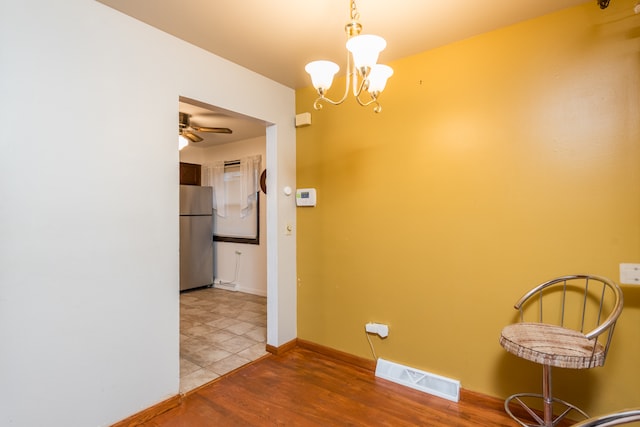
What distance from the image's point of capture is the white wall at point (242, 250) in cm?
484

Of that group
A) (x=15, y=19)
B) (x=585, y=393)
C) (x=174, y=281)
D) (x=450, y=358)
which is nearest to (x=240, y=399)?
(x=174, y=281)

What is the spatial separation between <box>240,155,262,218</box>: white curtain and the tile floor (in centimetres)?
145

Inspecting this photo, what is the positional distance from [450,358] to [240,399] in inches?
58.3

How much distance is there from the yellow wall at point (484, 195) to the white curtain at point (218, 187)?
2903 millimetres

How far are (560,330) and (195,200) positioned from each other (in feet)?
15.9

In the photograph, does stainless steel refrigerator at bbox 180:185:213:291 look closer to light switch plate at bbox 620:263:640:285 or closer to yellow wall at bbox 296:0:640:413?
yellow wall at bbox 296:0:640:413

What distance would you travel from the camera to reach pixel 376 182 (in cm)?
250

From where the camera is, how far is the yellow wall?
→ 171 cm

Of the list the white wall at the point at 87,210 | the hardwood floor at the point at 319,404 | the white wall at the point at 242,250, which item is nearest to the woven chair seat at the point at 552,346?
the hardwood floor at the point at 319,404

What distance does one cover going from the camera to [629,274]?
1667mm

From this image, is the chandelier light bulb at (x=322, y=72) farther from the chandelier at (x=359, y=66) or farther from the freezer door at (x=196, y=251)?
the freezer door at (x=196, y=251)

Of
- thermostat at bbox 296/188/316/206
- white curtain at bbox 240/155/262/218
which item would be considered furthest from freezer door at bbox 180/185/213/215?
thermostat at bbox 296/188/316/206

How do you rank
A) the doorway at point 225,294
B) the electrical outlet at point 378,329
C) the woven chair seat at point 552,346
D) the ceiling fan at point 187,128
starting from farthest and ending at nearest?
the ceiling fan at point 187,128 → the doorway at point 225,294 → the electrical outlet at point 378,329 → the woven chair seat at point 552,346

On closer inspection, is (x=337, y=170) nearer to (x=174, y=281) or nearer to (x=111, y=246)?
(x=174, y=281)
